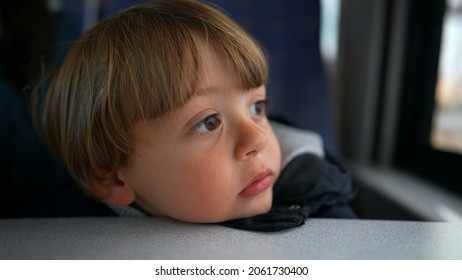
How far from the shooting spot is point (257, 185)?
598mm

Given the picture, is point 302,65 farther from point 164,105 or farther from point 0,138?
point 0,138

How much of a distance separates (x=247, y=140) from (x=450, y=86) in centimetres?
77

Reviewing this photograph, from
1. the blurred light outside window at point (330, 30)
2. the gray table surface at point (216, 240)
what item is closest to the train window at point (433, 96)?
the blurred light outside window at point (330, 30)

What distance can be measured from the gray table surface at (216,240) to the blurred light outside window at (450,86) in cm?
62

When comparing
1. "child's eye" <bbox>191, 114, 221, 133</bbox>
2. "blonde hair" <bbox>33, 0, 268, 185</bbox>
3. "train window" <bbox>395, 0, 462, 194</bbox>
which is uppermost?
"blonde hair" <bbox>33, 0, 268, 185</bbox>

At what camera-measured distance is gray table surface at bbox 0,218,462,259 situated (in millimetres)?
441

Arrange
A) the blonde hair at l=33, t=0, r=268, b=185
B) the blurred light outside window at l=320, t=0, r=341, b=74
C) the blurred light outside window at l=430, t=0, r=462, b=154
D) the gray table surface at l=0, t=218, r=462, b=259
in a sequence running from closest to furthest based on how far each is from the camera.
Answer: the gray table surface at l=0, t=218, r=462, b=259, the blonde hair at l=33, t=0, r=268, b=185, the blurred light outside window at l=430, t=0, r=462, b=154, the blurred light outside window at l=320, t=0, r=341, b=74

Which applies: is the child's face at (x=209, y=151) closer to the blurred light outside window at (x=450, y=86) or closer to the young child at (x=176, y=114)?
the young child at (x=176, y=114)

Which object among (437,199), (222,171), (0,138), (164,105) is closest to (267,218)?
(222,171)

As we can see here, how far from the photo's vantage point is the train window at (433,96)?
3.45 feet

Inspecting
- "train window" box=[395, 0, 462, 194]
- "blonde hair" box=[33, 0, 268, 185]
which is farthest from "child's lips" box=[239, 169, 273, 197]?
"train window" box=[395, 0, 462, 194]

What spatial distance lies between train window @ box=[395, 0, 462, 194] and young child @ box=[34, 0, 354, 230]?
64 cm

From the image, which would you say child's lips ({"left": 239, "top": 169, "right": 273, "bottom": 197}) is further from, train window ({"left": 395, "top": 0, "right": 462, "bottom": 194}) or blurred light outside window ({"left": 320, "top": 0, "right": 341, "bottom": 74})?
blurred light outside window ({"left": 320, "top": 0, "right": 341, "bottom": 74})

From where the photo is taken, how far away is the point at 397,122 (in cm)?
125
